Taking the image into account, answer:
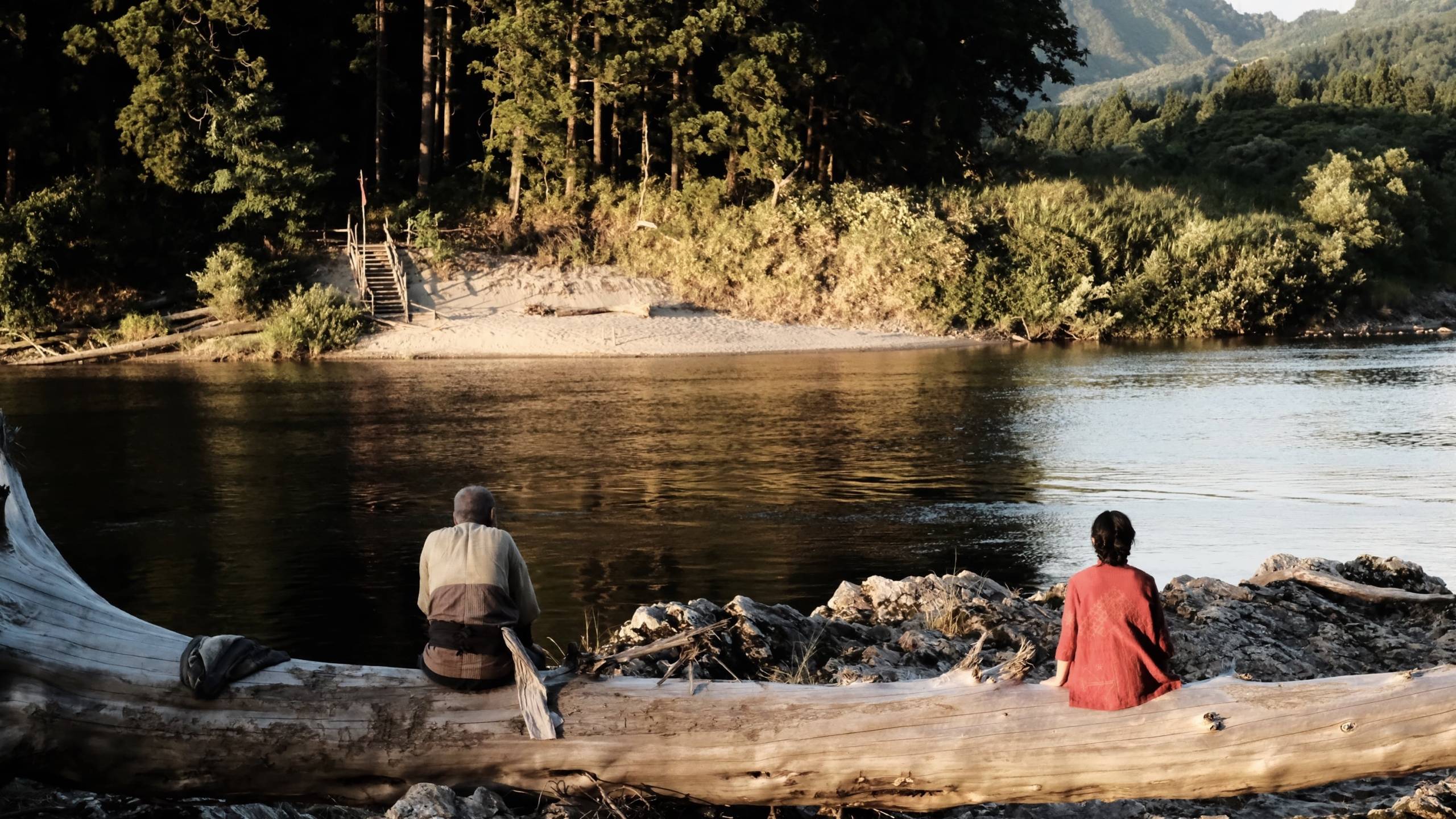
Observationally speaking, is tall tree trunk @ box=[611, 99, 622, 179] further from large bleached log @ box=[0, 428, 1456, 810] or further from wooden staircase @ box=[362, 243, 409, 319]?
large bleached log @ box=[0, 428, 1456, 810]

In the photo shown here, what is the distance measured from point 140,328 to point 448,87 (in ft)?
50.0

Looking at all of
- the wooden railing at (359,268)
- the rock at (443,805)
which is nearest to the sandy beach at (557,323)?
the wooden railing at (359,268)

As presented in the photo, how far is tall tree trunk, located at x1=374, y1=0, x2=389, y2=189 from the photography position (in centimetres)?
4797

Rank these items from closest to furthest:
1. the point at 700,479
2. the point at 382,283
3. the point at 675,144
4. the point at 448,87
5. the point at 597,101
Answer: the point at 700,479 → the point at 382,283 → the point at 597,101 → the point at 675,144 → the point at 448,87

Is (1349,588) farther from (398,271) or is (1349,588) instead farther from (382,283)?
(382,283)

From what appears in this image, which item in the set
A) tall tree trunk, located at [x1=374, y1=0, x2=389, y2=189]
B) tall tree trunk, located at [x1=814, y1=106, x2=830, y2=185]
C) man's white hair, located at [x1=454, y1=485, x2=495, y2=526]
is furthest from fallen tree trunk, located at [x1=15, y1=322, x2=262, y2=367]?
man's white hair, located at [x1=454, y1=485, x2=495, y2=526]

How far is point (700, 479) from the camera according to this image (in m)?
18.4

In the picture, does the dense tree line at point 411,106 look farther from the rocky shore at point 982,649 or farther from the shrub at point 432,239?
the rocky shore at point 982,649

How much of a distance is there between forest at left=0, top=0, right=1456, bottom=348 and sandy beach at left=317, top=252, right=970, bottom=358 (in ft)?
3.31

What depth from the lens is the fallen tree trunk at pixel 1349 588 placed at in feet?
33.2

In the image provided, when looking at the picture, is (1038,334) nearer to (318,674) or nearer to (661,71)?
(661,71)

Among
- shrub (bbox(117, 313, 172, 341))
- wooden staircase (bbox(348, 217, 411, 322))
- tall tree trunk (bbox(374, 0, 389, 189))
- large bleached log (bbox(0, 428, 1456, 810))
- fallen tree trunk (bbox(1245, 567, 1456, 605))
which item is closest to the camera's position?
large bleached log (bbox(0, 428, 1456, 810))

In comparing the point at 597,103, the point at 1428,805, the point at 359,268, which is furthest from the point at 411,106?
the point at 1428,805

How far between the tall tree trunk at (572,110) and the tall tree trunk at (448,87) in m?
5.06
